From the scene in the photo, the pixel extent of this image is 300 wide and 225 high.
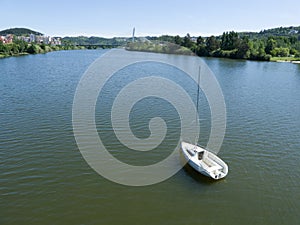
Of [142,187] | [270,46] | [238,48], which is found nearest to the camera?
[142,187]

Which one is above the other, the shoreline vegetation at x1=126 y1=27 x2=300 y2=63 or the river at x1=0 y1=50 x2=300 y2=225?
the shoreline vegetation at x1=126 y1=27 x2=300 y2=63

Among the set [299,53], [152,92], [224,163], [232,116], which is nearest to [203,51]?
[299,53]

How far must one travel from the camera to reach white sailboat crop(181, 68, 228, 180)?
14805 mm

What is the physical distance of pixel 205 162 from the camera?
16.1 meters

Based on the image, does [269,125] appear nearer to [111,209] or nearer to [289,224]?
[289,224]

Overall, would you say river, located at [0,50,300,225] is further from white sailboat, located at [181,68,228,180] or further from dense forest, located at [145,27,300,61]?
dense forest, located at [145,27,300,61]

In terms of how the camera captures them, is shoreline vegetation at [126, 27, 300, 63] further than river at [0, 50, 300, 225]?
Yes

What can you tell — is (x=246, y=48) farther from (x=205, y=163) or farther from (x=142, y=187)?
(x=142, y=187)

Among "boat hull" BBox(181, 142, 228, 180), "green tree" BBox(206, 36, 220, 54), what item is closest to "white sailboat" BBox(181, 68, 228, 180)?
"boat hull" BBox(181, 142, 228, 180)

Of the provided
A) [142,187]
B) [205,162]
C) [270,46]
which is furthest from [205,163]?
[270,46]

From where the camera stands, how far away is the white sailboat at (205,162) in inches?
583

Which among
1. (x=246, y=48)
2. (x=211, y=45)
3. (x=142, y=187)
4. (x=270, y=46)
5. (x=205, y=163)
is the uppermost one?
(x=211, y=45)

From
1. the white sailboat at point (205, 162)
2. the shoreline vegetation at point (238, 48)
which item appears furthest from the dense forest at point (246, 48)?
the white sailboat at point (205, 162)

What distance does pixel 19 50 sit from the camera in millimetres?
106625
